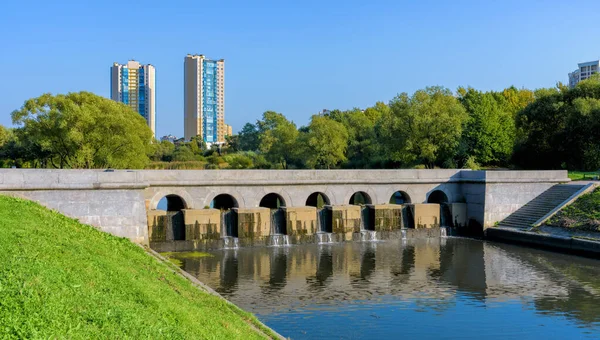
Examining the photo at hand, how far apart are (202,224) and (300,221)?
5222 mm

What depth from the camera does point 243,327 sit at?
12.2 meters

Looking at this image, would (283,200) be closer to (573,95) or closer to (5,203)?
(5,203)

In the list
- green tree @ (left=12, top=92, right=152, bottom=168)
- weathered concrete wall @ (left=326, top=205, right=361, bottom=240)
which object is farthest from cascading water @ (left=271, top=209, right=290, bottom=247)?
green tree @ (left=12, top=92, right=152, bottom=168)

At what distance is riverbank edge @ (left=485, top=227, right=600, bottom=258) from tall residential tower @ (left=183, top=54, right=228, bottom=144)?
547 ft

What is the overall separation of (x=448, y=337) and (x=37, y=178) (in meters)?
17.7

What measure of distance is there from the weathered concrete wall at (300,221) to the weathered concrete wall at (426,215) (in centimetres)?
655

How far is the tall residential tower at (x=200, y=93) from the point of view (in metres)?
194

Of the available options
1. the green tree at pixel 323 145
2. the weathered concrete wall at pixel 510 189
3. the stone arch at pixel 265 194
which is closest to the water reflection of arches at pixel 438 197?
the weathered concrete wall at pixel 510 189

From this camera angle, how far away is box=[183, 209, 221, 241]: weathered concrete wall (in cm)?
2809

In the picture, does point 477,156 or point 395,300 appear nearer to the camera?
point 395,300

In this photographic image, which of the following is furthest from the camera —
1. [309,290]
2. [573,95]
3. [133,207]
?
[573,95]

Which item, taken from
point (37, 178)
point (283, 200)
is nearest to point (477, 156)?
point (283, 200)

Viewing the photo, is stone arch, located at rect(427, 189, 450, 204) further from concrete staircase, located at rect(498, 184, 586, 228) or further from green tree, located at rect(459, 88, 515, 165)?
green tree, located at rect(459, 88, 515, 165)

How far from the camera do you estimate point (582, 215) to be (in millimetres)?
30031
